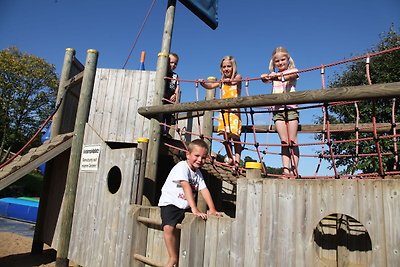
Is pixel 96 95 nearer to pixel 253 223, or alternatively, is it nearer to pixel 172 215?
pixel 172 215

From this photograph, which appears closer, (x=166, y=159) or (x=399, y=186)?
(x=399, y=186)

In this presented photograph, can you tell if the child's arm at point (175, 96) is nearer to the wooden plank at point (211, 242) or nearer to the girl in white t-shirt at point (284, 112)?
the girl in white t-shirt at point (284, 112)

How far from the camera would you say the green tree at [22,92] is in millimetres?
22766

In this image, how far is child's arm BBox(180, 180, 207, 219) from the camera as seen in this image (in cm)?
286

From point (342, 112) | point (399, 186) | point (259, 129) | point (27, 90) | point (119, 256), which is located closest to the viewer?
point (399, 186)

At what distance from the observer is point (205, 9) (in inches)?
217

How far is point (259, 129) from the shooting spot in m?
5.27

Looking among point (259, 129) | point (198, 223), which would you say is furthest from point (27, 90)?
point (198, 223)

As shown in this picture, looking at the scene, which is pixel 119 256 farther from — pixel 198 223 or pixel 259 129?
pixel 259 129

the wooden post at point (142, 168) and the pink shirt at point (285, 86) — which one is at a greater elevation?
the pink shirt at point (285, 86)

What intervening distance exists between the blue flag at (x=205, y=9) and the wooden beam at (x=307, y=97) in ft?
7.25

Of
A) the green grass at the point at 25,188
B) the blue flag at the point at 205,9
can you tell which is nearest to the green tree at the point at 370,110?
the blue flag at the point at 205,9

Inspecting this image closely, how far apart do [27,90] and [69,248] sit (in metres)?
22.5

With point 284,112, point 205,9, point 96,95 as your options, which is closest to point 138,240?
point 284,112
